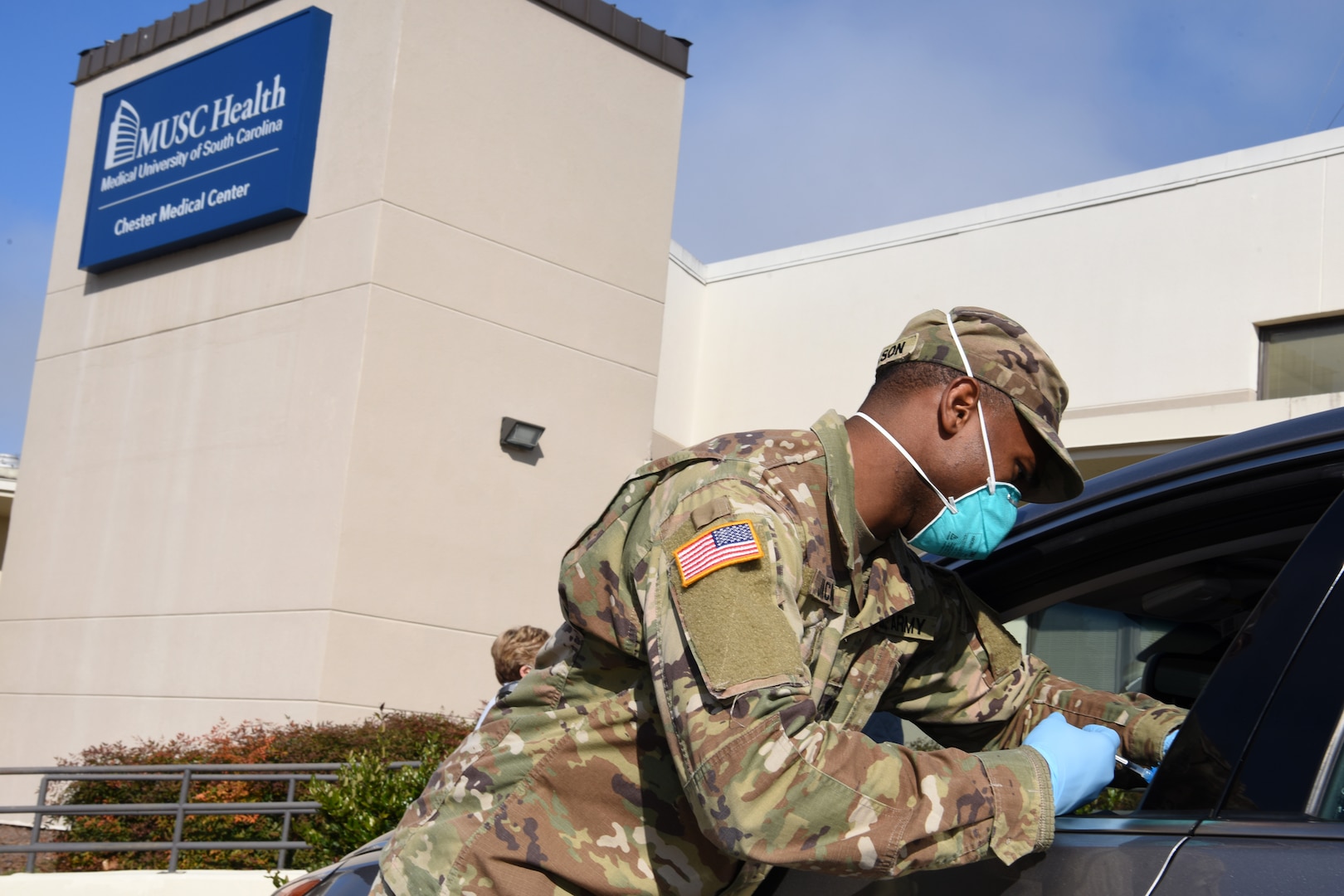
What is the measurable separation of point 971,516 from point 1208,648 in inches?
20.7

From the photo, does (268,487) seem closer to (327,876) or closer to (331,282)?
(331,282)

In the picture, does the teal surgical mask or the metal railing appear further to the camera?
the metal railing

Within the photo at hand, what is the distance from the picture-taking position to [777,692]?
65.7 inches

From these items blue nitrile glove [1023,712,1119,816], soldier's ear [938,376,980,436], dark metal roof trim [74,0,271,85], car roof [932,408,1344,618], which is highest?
dark metal roof trim [74,0,271,85]

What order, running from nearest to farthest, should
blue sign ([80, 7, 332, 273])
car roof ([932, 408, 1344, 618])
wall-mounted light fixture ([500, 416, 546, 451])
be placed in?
car roof ([932, 408, 1344, 618]), wall-mounted light fixture ([500, 416, 546, 451]), blue sign ([80, 7, 332, 273])

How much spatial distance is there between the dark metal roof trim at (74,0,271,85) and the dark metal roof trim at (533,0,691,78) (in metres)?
2.80

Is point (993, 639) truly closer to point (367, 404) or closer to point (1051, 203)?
point (367, 404)

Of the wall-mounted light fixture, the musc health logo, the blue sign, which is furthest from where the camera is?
the musc health logo

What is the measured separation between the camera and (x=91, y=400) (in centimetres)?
1243

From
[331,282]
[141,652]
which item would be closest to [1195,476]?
[331,282]

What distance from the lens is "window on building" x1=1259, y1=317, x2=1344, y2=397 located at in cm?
1165

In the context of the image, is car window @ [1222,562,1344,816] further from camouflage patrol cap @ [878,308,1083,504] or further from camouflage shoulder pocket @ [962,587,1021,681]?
camouflage shoulder pocket @ [962,587,1021,681]

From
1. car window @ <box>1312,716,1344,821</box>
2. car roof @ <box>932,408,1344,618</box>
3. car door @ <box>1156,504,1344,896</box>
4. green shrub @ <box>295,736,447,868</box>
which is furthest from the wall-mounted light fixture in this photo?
car window @ <box>1312,716,1344,821</box>

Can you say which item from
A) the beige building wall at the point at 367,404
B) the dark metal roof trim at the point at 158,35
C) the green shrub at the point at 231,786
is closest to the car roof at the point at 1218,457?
the green shrub at the point at 231,786
